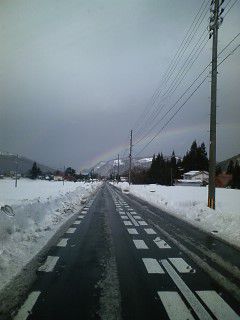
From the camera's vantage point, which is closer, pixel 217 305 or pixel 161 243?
pixel 217 305

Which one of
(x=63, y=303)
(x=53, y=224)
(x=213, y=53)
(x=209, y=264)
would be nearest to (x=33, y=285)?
(x=63, y=303)

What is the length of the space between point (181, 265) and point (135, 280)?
1544 millimetres

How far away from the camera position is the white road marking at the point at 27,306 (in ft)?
14.3

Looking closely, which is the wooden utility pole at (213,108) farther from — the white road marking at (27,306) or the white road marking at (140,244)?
the white road marking at (27,306)

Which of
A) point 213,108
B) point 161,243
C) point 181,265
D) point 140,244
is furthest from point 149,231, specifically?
point 213,108

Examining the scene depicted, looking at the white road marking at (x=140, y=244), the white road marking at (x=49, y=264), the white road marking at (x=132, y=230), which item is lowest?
the white road marking at (x=49, y=264)

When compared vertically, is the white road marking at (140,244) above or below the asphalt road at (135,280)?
above

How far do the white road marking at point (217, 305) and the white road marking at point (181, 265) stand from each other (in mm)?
1273

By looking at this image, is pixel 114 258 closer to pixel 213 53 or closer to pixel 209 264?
pixel 209 264

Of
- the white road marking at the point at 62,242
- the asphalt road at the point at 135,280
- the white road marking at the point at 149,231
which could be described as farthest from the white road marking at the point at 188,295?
the white road marking at the point at 149,231

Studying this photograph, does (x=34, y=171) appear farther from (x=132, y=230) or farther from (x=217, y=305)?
(x=217, y=305)

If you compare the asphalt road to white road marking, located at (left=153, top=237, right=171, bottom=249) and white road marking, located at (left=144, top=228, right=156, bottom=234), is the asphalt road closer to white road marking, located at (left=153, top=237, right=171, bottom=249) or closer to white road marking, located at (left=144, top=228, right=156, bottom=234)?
white road marking, located at (left=153, top=237, right=171, bottom=249)

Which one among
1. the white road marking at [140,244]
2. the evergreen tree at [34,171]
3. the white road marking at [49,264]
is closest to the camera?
the white road marking at [49,264]

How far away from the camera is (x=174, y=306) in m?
4.74
